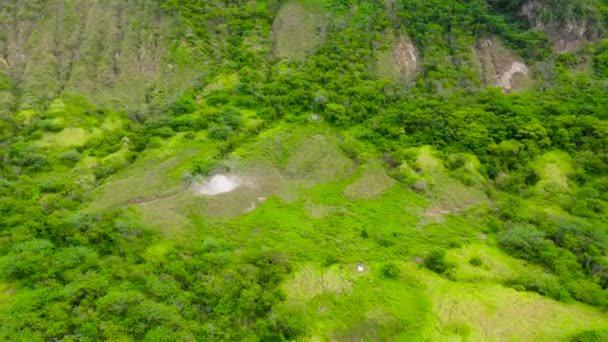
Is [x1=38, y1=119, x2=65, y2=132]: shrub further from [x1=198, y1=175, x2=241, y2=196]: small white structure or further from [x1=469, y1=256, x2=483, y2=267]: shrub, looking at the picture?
[x1=469, y1=256, x2=483, y2=267]: shrub

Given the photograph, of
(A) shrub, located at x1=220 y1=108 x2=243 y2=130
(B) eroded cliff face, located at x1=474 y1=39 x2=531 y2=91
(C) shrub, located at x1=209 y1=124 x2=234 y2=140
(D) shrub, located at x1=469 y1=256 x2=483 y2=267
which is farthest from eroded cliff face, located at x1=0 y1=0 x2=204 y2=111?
(D) shrub, located at x1=469 y1=256 x2=483 y2=267

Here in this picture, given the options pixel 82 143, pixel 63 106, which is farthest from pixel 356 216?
pixel 63 106

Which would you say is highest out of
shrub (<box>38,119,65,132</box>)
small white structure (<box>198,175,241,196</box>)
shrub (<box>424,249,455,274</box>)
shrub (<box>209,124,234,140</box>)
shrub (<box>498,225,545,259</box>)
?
shrub (<box>38,119,65,132</box>)

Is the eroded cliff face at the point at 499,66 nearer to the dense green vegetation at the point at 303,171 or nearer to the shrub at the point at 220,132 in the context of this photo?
the dense green vegetation at the point at 303,171

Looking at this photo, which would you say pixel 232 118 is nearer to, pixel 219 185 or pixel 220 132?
pixel 220 132

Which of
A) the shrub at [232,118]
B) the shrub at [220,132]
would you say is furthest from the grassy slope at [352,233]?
the shrub at [232,118]

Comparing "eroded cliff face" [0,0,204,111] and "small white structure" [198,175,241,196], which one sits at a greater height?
"eroded cliff face" [0,0,204,111]


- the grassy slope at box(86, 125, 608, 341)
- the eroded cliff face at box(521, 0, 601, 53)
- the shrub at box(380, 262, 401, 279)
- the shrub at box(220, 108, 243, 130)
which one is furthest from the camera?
the eroded cliff face at box(521, 0, 601, 53)
